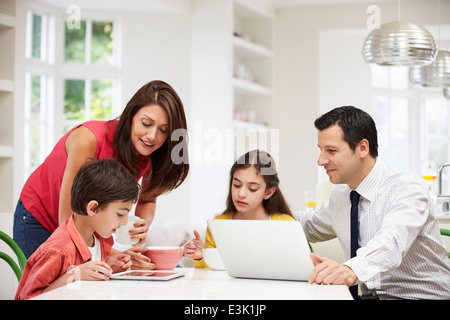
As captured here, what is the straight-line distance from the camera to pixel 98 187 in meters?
1.57

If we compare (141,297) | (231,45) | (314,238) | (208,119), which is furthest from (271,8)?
(141,297)

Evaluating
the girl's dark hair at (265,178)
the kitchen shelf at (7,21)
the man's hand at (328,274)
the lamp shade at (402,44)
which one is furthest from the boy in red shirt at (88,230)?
the kitchen shelf at (7,21)

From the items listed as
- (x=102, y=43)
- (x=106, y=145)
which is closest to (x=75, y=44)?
(x=102, y=43)

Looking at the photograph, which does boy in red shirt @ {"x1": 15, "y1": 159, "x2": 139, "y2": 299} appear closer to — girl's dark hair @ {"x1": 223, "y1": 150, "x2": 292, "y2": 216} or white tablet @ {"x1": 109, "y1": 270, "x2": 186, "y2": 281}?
white tablet @ {"x1": 109, "y1": 270, "x2": 186, "y2": 281}

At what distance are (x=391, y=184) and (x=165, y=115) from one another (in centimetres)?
72

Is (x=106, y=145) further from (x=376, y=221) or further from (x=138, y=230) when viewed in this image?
(x=376, y=221)

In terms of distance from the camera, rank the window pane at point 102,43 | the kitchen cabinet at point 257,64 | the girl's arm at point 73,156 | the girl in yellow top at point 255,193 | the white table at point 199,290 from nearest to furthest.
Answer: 1. the white table at point 199,290
2. the girl's arm at point 73,156
3. the girl in yellow top at point 255,193
4. the window pane at point 102,43
5. the kitchen cabinet at point 257,64

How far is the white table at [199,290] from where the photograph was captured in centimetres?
114

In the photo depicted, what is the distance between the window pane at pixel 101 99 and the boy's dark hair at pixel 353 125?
373 centimetres

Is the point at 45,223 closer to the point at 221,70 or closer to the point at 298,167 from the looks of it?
the point at 221,70

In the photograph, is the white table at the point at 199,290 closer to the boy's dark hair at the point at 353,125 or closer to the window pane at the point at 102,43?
the boy's dark hair at the point at 353,125

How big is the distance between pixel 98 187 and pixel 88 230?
13cm

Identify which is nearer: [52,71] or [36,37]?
[36,37]

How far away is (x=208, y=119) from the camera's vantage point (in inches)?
206
